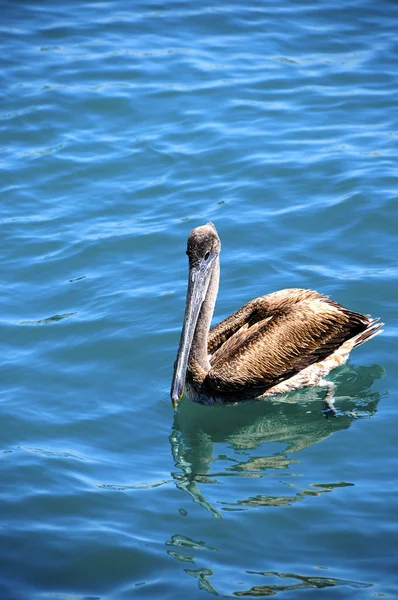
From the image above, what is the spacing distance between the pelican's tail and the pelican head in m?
1.59

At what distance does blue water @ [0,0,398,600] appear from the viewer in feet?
21.2

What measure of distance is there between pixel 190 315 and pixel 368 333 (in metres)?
1.87

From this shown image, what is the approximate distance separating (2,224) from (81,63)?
459 cm

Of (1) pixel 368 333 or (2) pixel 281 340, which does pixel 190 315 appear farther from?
(1) pixel 368 333

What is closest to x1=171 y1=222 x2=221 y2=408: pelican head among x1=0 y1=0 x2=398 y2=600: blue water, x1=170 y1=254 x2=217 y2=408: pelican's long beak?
x1=170 y1=254 x2=217 y2=408: pelican's long beak

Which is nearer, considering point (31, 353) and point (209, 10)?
point (31, 353)

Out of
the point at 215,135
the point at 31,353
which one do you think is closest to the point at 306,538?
the point at 31,353

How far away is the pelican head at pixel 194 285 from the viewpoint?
7.86 meters

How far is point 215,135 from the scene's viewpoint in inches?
500

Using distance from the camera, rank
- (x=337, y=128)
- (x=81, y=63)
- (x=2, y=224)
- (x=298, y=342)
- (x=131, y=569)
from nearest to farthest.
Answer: (x=131, y=569), (x=298, y=342), (x=2, y=224), (x=337, y=128), (x=81, y=63)

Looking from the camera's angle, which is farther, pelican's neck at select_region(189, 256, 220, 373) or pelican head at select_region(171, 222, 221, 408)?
pelican's neck at select_region(189, 256, 220, 373)

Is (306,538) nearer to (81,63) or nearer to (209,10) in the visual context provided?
(81,63)

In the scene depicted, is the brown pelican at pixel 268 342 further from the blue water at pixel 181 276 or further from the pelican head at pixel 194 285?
the blue water at pixel 181 276

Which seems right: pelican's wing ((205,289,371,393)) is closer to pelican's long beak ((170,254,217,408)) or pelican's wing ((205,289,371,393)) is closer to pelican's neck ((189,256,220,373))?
pelican's neck ((189,256,220,373))
